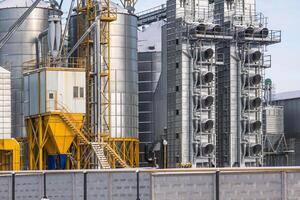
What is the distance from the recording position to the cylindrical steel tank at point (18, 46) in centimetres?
5444

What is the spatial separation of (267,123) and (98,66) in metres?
16.3

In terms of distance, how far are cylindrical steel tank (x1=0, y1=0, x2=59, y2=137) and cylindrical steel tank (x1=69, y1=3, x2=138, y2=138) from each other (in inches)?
120

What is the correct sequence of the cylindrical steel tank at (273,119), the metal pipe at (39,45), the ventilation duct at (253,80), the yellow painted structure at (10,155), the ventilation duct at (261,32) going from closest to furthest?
1. the yellow painted structure at (10,155)
2. the metal pipe at (39,45)
3. the ventilation duct at (253,80)
4. the ventilation duct at (261,32)
5. the cylindrical steel tank at (273,119)

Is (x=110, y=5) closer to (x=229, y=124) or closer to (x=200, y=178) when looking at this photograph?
(x=229, y=124)

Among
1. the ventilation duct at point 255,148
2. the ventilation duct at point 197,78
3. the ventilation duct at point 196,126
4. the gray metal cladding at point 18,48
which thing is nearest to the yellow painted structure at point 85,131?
the gray metal cladding at point 18,48

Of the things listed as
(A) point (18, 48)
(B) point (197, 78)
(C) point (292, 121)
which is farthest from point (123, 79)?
(C) point (292, 121)

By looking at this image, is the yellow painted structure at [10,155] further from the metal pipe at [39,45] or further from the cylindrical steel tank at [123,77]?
the cylindrical steel tank at [123,77]

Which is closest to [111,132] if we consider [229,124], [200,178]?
[229,124]

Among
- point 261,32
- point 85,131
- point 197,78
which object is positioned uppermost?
point 261,32

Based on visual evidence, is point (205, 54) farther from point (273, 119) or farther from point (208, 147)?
point (273, 119)

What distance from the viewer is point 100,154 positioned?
4941 cm

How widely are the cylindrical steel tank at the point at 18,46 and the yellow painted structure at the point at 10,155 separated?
3491 mm

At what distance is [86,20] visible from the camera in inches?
2124

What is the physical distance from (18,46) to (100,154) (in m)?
11.6
